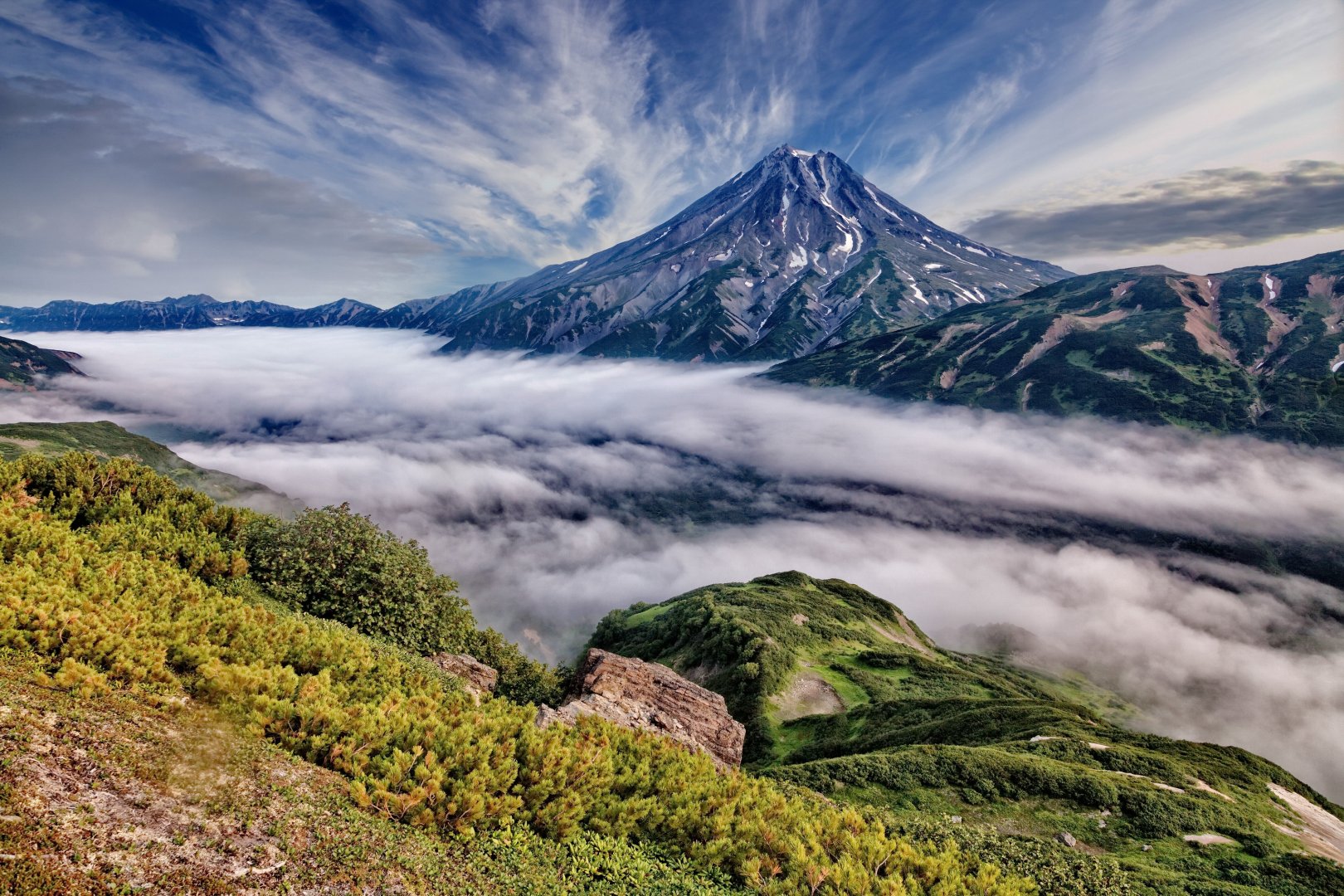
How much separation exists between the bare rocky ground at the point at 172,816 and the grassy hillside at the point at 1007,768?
16.4m

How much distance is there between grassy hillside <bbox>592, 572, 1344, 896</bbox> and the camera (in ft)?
65.9

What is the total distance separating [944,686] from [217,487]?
184m

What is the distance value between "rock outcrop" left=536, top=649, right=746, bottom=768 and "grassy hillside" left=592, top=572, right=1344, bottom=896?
321cm

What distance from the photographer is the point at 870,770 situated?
3011 cm

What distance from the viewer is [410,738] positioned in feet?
40.1

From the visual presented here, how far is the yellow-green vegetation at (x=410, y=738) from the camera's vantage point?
11.1 meters

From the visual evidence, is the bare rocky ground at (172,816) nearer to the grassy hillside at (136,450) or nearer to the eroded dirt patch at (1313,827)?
the eroded dirt patch at (1313,827)

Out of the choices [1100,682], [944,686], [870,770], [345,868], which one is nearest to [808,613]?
[944,686]

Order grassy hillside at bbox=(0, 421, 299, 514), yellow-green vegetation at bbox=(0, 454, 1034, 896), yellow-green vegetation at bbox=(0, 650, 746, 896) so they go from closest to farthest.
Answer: yellow-green vegetation at bbox=(0, 650, 746, 896)
yellow-green vegetation at bbox=(0, 454, 1034, 896)
grassy hillside at bbox=(0, 421, 299, 514)

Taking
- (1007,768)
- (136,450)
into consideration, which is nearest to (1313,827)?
(1007,768)

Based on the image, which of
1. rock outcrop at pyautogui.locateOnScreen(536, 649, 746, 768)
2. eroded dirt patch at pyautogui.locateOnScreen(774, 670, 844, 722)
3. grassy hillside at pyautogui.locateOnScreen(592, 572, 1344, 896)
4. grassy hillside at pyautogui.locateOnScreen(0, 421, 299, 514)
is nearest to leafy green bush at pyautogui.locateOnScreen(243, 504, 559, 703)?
rock outcrop at pyautogui.locateOnScreen(536, 649, 746, 768)

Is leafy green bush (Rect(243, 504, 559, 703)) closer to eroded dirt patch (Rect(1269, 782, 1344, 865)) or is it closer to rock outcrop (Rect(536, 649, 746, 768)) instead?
rock outcrop (Rect(536, 649, 746, 768))

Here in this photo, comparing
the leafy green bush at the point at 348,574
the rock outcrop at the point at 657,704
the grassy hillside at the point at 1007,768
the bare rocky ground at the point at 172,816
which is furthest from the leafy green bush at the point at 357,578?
the grassy hillside at the point at 1007,768

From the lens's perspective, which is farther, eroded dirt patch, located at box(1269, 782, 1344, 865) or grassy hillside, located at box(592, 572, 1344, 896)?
eroded dirt patch, located at box(1269, 782, 1344, 865)
